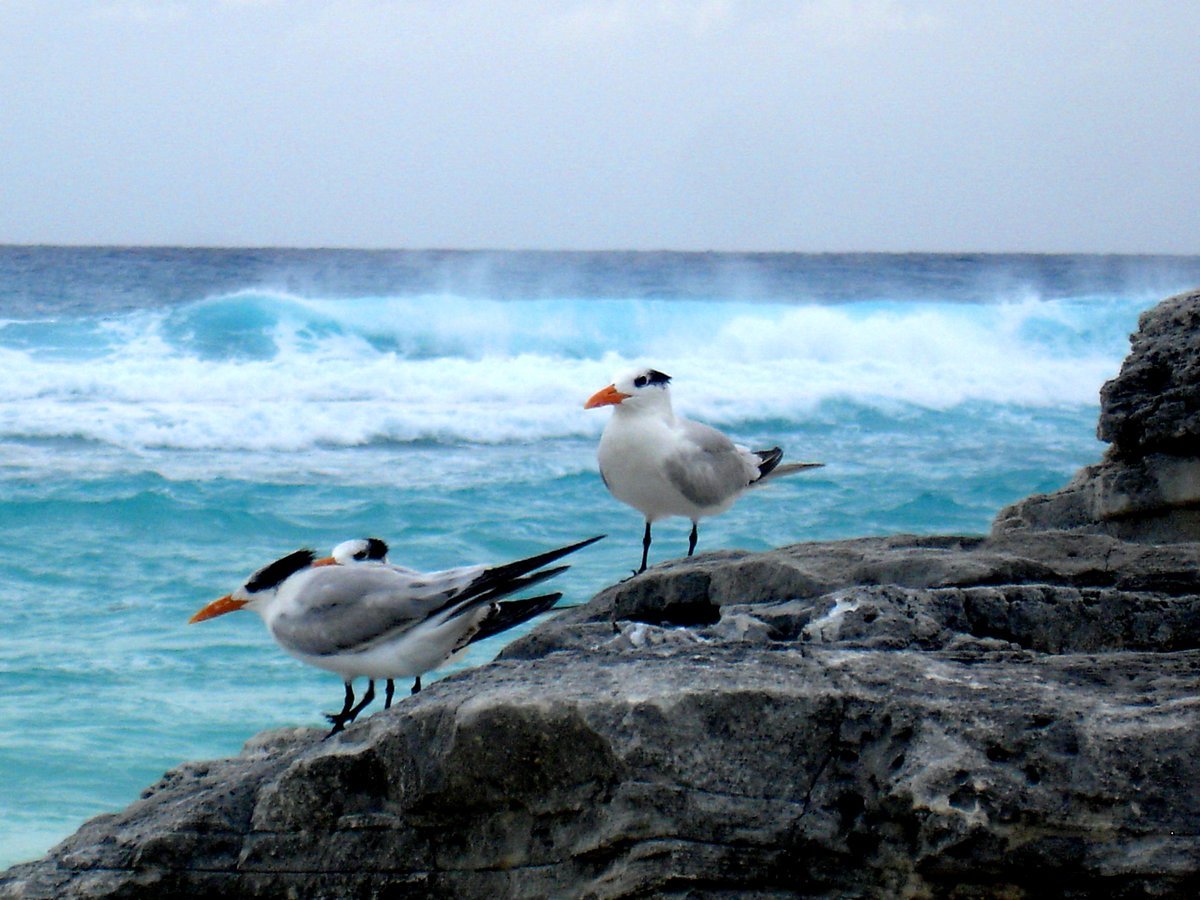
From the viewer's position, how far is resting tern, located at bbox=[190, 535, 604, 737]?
3195 millimetres

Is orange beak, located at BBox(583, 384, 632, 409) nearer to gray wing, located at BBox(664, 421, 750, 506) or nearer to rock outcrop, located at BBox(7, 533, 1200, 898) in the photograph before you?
gray wing, located at BBox(664, 421, 750, 506)

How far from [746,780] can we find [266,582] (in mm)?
1773

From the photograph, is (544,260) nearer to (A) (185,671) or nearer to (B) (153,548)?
(B) (153,548)

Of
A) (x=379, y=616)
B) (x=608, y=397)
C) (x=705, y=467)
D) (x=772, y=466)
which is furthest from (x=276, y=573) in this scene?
(x=772, y=466)

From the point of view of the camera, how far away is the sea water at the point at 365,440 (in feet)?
20.7

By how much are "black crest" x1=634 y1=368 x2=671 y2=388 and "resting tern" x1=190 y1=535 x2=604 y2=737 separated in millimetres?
1399

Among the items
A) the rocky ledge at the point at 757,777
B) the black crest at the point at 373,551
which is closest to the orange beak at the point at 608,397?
the black crest at the point at 373,551

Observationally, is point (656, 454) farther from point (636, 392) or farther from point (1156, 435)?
point (1156, 435)

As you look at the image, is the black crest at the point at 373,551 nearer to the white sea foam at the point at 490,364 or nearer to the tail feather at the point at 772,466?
the tail feather at the point at 772,466

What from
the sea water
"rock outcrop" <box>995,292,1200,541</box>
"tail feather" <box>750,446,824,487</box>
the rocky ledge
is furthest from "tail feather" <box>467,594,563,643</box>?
the sea water

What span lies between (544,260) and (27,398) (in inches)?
760

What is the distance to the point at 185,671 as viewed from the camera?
6.43 meters

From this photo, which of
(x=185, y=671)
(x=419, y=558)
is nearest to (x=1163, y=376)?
(x=185, y=671)

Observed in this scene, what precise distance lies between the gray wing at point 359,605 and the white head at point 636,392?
1.34 meters
